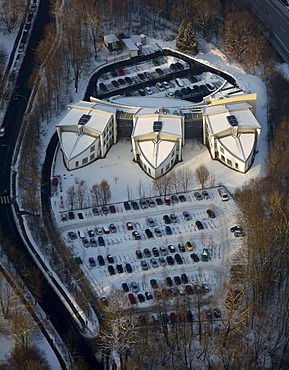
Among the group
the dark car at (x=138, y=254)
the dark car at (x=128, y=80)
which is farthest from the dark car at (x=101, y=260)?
the dark car at (x=128, y=80)

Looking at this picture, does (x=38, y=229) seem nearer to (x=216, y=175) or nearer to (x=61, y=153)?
(x=61, y=153)

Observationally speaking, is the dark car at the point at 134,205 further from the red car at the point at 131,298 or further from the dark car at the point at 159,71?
the dark car at the point at 159,71

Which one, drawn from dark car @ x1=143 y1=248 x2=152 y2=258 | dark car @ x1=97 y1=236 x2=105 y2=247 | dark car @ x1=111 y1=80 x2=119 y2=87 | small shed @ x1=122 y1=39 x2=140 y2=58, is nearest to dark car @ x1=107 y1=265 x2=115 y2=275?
dark car @ x1=97 y1=236 x2=105 y2=247

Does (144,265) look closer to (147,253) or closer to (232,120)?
(147,253)

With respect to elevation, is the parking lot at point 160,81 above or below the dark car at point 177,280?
above

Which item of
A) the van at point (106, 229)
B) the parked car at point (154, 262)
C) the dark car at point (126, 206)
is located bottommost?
the parked car at point (154, 262)

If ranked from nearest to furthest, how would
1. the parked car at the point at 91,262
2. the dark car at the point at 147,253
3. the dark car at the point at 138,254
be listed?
the parked car at the point at 91,262, the dark car at the point at 138,254, the dark car at the point at 147,253

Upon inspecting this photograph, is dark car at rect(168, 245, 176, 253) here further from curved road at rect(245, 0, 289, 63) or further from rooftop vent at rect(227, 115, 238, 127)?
curved road at rect(245, 0, 289, 63)
